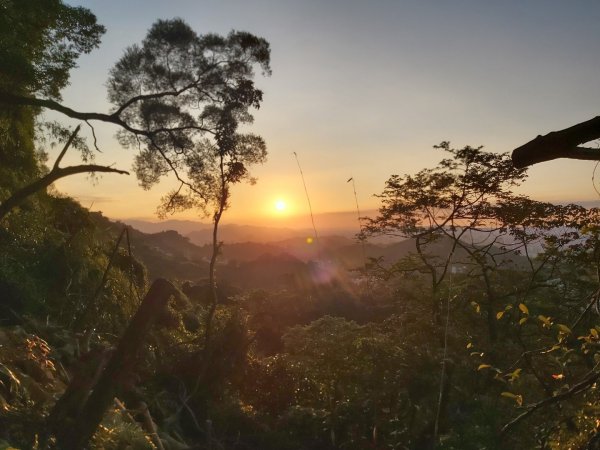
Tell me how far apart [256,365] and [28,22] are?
13089 millimetres

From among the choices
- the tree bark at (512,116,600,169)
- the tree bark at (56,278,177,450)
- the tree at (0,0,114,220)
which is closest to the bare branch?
the tree at (0,0,114,220)

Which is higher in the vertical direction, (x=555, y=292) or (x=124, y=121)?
(x=124, y=121)

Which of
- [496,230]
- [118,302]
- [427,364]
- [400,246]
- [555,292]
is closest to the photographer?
[427,364]

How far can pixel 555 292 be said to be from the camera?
505 inches

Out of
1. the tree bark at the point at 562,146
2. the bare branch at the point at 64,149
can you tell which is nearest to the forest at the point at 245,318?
the bare branch at the point at 64,149

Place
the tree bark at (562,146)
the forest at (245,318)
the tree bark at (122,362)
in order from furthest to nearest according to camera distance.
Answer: the forest at (245,318), the tree bark at (122,362), the tree bark at (562,146)

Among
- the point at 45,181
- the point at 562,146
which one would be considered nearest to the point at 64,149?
the point at 45,181

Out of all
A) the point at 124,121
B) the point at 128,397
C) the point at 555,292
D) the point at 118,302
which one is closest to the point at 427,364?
the point at 555,292

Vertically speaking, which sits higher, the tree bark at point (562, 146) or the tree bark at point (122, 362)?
the tree bark at point (562, 146)

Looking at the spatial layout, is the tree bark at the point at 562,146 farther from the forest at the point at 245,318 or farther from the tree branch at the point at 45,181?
the tree branch at the point at 45,181

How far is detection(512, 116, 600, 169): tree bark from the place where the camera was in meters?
1.37

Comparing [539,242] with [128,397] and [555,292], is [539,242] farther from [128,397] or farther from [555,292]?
[128,397]

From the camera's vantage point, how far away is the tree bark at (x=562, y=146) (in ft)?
4.50

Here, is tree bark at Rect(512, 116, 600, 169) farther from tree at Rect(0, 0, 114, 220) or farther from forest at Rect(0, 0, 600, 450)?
tree at Rect(0, 0, 114, 220)
